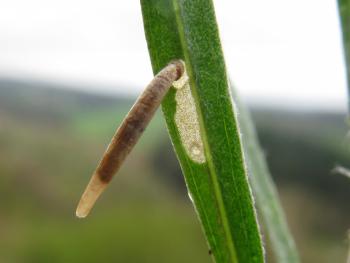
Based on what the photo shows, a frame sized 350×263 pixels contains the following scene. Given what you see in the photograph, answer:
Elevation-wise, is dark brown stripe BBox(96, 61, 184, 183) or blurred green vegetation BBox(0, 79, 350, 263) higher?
dark brown stripe BBox(96, 61, 184, 183)

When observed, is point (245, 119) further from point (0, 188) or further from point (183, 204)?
point (183, 204)

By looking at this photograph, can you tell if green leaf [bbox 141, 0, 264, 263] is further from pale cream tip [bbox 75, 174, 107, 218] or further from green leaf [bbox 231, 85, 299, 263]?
green leaf [bbox 231, 85, 299, 263]

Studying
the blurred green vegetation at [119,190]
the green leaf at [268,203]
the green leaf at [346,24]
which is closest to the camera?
the green leaf at [346,24]

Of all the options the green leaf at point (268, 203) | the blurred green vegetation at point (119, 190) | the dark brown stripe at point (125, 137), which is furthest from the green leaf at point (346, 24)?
the blurred green vegetation at point (119, 190)

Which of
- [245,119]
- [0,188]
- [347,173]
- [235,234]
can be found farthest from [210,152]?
[0,188]

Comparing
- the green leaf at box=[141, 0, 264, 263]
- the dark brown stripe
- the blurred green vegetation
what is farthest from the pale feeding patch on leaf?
the blurred green vegetation

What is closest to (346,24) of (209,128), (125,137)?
(209,128)

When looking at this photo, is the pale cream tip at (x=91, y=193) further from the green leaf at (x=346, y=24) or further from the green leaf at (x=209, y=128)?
the green leaf at (x=346, y=24)
